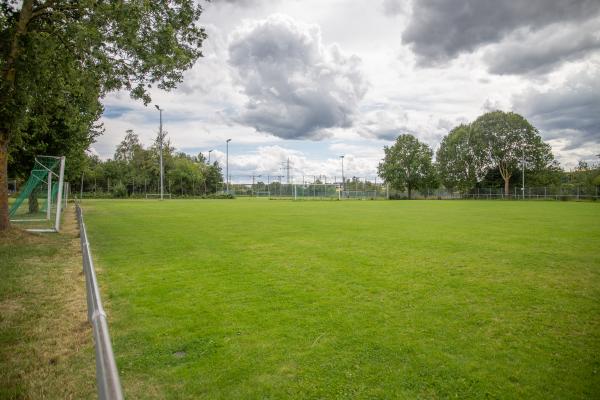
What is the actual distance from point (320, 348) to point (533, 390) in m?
2.17

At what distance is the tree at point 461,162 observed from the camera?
75.9m

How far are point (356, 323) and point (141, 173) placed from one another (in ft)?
285

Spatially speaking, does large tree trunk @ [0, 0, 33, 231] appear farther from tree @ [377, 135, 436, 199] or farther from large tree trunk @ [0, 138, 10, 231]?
tree @ [377, 135, 436, 199]

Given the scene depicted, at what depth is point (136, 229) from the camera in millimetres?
17156

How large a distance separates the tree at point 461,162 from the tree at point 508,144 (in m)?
1.31

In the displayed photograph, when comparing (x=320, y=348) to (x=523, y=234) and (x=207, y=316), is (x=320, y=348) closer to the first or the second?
(x=207, y=316)

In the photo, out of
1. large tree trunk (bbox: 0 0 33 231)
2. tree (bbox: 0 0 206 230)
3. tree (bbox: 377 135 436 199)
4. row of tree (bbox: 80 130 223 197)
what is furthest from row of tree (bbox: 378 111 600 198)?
large tree trunk (bbox: 0 0 33 231)

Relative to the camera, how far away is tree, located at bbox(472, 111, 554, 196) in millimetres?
70812

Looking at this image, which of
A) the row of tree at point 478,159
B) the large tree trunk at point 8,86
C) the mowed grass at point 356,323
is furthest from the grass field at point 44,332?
the row of tree at point 478,159

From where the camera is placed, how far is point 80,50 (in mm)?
11453

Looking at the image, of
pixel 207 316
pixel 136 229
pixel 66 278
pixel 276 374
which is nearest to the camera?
pixel 276 374

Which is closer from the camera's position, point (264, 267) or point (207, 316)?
point (207, 316)

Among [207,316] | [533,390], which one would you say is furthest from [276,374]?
[533,390]

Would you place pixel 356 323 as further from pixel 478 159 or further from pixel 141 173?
pixel 141 173
